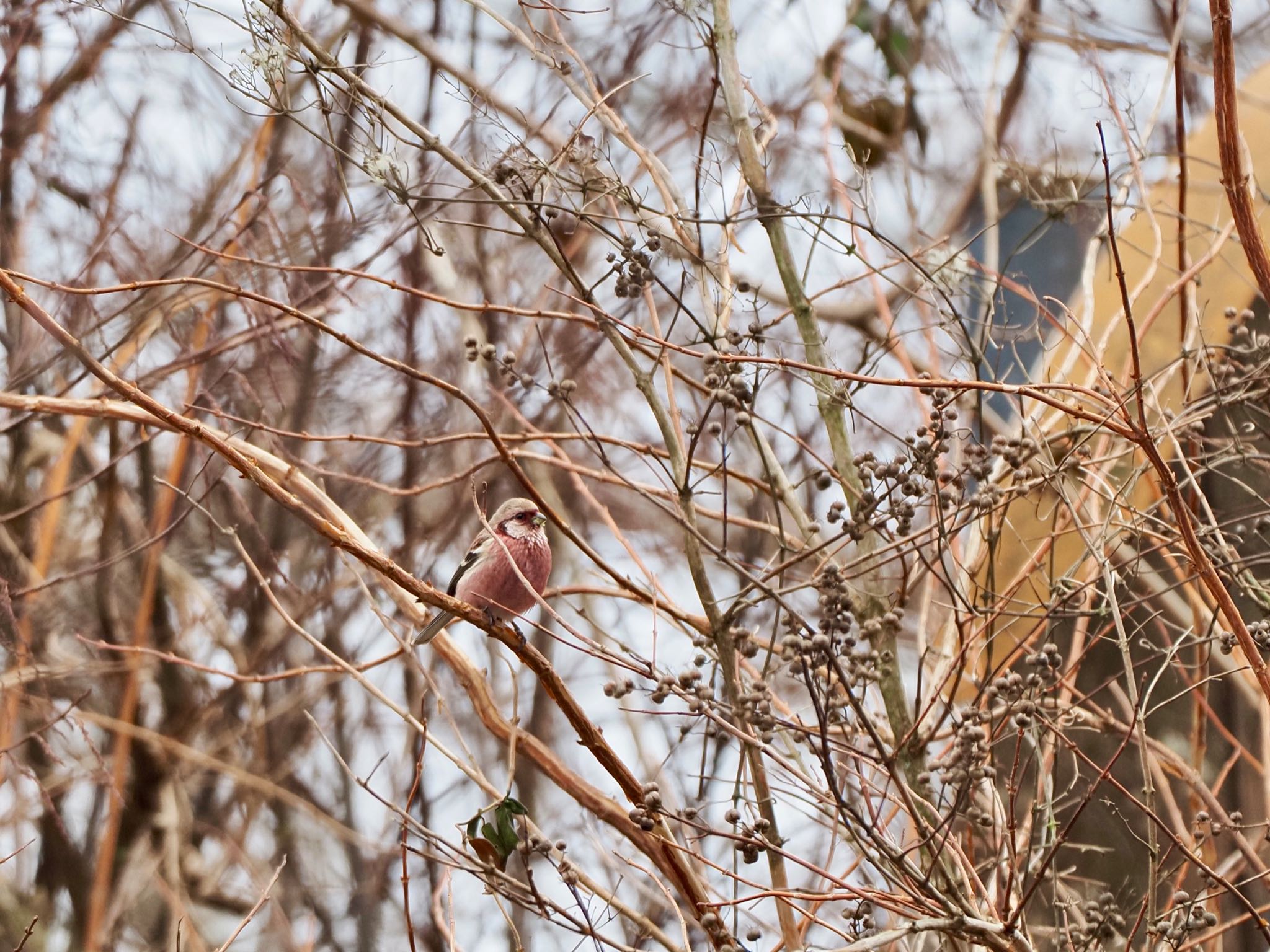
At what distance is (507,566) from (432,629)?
0.84 metres

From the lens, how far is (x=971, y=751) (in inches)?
102

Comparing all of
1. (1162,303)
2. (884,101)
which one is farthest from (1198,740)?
(884,101)

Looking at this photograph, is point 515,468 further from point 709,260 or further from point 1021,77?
point 1021,77

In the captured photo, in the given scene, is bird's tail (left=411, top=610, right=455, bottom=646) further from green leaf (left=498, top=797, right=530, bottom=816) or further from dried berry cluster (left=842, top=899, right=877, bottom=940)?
dried berry cluster (left=842, top=899, right=877, bottom=940)

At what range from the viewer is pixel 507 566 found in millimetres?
4543

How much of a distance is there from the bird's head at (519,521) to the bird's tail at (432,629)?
3.49ft

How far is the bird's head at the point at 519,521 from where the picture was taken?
4.92m

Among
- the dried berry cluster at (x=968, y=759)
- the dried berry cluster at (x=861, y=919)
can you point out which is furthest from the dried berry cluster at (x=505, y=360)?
the dried berry cluster at (x=861, y=919)

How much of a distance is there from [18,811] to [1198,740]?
498 cm

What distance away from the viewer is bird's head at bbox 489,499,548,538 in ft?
16.1

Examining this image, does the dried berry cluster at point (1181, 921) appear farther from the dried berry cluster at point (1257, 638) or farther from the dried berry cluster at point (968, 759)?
the dried berry cluster at point (1257, 638)

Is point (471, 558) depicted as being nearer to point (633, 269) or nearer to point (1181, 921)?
point (633, 269)

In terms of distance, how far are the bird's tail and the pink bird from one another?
0.32 m

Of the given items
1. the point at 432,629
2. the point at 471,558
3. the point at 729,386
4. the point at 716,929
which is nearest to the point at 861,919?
the point at 716,929
